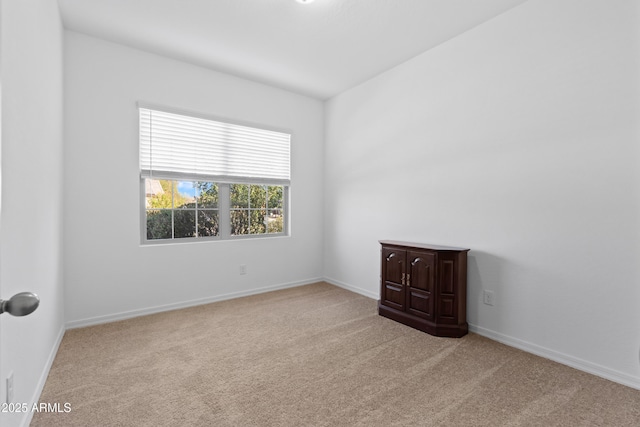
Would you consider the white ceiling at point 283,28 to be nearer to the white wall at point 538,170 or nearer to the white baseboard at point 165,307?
the white wall at point 538,170

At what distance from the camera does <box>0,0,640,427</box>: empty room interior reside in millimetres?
1910

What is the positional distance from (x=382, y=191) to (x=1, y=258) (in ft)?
11.2

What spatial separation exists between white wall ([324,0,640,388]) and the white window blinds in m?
1.62

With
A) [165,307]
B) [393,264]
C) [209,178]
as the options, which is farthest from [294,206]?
[165,307]

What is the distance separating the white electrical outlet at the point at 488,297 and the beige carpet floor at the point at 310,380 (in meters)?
0.36

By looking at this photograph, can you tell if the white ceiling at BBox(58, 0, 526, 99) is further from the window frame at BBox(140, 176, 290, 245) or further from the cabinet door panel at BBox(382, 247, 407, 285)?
the cabinet door panel at BBox(382, 247, 407, 285)

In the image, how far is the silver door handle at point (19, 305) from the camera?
812 mm

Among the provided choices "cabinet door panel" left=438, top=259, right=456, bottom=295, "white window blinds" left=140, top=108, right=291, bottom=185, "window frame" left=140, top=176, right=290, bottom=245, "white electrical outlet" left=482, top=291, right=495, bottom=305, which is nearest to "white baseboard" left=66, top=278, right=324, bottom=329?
"window frame" left=140, top=176, right=290, bottom=245

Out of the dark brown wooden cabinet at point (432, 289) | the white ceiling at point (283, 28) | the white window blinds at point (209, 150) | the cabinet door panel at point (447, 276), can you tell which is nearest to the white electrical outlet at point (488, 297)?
the dark brown wooden cabinet at point (432, 289)

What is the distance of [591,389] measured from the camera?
2092mm

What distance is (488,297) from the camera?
2887mm

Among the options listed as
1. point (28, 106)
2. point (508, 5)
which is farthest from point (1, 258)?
point (508, 5)

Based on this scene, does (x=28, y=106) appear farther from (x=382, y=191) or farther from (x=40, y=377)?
(x=382, y=191)

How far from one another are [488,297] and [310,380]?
1.78 meters
